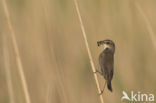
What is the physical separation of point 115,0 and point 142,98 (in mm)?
481

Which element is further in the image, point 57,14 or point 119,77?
point 57,14

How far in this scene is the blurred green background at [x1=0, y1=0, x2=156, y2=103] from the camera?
4.96ft

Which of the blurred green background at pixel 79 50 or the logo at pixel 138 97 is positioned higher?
the blurred green background at pixel 79 50

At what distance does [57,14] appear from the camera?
1.63 meters

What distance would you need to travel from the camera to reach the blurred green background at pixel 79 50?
1.51 metres

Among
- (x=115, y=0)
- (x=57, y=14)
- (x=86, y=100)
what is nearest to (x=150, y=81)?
(x=86, y=100)

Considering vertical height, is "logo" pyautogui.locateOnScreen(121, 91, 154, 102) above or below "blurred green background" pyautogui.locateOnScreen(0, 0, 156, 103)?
below

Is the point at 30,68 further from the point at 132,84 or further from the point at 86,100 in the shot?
the point at 132,84

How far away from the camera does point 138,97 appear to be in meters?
1.54

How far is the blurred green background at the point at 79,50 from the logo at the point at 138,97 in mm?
24

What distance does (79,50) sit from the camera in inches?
62.4

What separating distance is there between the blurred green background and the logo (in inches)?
0.9

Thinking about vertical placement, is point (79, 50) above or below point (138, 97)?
above

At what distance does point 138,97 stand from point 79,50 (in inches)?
13.9
